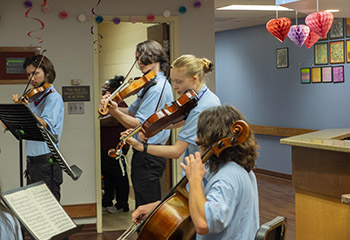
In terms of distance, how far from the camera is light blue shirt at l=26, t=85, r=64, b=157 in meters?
3.77

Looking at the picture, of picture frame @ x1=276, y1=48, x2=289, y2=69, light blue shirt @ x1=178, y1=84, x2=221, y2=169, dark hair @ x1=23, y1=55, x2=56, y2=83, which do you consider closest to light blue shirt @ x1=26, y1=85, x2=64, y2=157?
dark hair @ x1=23, y1=55, x2=56, y2=83

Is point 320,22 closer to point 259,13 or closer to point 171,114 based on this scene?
point 171,114

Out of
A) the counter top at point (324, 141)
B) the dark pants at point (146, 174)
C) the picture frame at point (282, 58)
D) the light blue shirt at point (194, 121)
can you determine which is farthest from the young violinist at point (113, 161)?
the picture frame at point (282, 58)

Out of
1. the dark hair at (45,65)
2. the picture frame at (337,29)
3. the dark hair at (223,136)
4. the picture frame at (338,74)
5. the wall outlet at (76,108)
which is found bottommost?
the dark hair at (223,136)

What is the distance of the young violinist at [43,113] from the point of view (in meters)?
3.77

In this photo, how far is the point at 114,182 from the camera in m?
5.79

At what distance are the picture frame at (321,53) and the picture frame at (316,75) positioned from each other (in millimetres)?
99

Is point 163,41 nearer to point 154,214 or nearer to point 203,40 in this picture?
point 203,40

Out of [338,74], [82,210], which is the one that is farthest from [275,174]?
[82,210]

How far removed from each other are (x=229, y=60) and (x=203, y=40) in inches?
161

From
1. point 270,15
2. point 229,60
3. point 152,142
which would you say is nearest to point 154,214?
point 152,142

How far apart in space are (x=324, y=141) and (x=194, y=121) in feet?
4.42

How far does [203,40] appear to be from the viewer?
17.1 feet

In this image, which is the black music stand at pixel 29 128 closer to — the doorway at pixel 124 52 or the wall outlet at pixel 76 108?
the wall outlet at pixel 76 108
